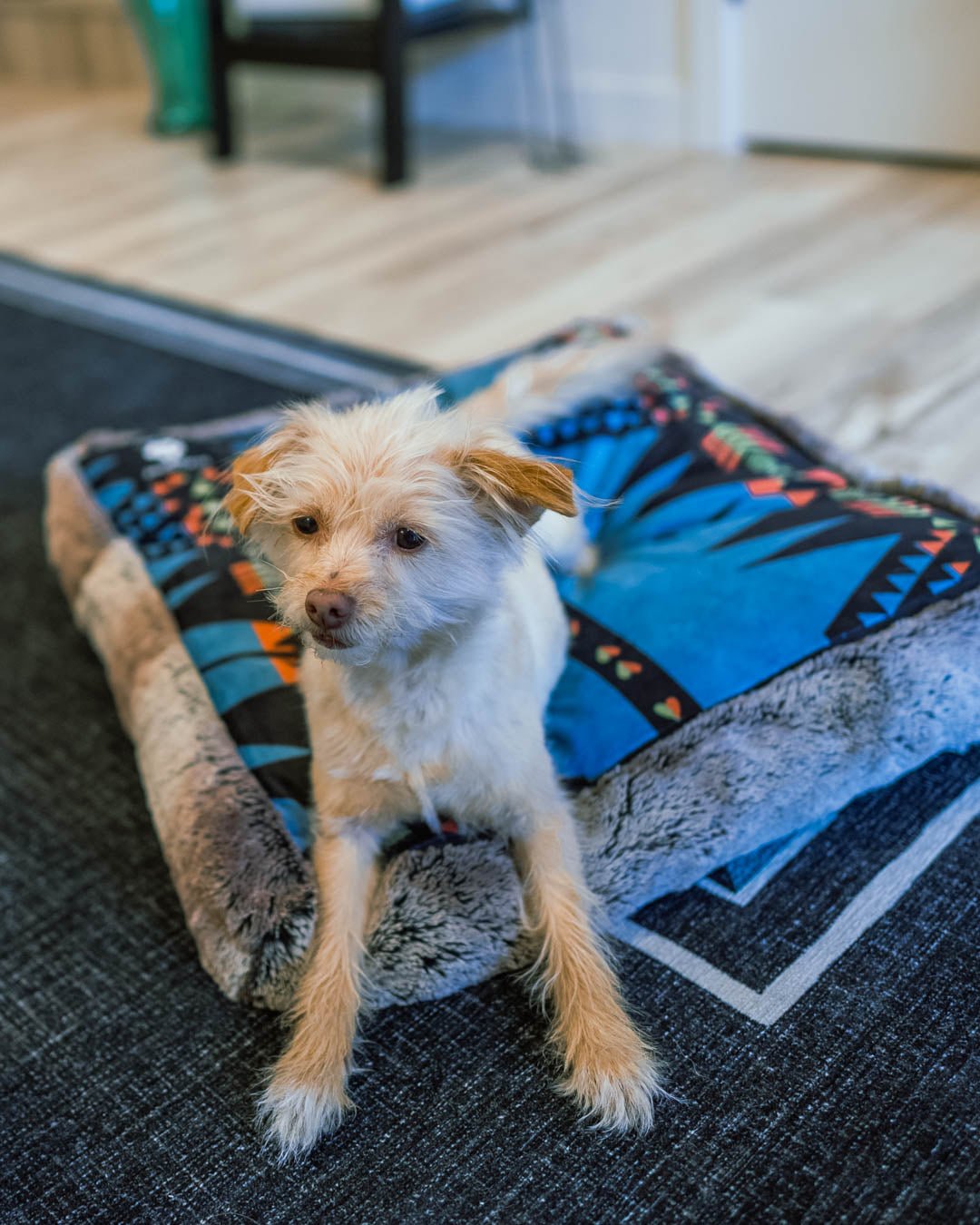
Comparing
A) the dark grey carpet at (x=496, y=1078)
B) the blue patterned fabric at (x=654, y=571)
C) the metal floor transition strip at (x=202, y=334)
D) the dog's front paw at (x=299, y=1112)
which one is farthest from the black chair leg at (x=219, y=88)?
the dog's front paw at (x=299, y=1112)

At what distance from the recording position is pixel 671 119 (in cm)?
375

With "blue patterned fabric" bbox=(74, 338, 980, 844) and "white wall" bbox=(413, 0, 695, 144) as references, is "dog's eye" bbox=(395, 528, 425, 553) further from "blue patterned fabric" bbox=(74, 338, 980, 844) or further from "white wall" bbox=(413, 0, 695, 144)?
"white wall" bbox=(413, 0, 695, 144)

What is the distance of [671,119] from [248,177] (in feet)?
4.40

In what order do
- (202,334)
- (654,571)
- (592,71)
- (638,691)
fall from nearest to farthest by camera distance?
(638,691), (654,571), (202,334), (592,71)

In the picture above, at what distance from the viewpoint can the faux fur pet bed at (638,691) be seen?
1.21 metres

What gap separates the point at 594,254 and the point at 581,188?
0.59m

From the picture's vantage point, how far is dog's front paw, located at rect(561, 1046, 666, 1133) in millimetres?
1049

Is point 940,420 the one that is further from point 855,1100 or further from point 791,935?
point 855,1100

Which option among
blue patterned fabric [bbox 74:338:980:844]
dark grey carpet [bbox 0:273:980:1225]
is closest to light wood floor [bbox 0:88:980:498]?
blue patterned fabric [bbox 74:338:980:844]

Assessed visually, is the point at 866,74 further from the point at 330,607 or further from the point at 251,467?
the point at 330,607

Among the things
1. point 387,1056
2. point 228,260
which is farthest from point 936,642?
point 228,260

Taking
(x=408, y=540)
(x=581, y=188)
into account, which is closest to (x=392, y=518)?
(x=408, y=540)

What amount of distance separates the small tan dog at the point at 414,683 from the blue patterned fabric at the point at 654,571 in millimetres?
102

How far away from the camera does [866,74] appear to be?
324cm
